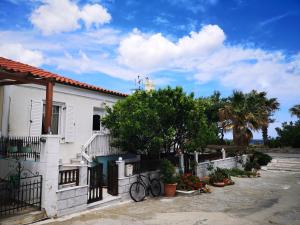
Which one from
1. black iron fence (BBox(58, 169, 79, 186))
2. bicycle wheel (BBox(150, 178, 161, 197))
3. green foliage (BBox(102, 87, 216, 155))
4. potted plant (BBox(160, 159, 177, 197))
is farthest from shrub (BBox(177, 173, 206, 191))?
black iron fence (BBox(58, 169, 79, 186))

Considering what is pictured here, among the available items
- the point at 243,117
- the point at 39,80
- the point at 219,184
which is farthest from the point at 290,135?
the point at 39,80

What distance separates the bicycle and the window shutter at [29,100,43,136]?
4.38 m

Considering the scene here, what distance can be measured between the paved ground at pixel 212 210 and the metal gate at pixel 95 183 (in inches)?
25.0

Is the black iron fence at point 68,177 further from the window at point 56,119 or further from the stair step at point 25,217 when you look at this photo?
the window at point 56,119

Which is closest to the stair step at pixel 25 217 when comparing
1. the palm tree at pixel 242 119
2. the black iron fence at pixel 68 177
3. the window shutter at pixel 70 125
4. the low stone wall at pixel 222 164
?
the black iron fence at pixel 68 177

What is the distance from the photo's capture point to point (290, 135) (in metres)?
29.3

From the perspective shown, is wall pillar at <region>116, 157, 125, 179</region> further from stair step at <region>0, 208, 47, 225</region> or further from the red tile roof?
the red tile roof

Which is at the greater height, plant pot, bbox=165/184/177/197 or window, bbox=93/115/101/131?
window, bbox=93/115/101/131

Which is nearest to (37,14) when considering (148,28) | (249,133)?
(148,28)

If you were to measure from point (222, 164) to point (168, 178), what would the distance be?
26.3ft

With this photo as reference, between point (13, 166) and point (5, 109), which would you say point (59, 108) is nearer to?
point (5, 109)

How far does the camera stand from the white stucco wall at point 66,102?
10.8 m

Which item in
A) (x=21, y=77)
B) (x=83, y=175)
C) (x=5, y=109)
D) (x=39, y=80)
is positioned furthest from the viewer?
(x=5, y=109)

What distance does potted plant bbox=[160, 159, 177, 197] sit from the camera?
12.1 meters
